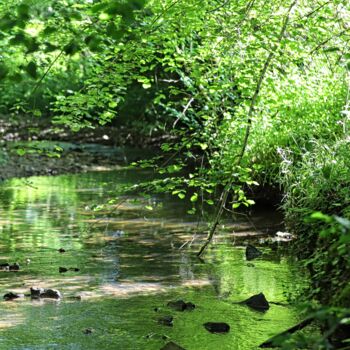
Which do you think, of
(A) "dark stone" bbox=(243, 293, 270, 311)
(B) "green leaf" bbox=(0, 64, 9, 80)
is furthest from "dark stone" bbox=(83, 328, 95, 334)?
(B) "green leaf" bbox=(0, 64, 9, 80)

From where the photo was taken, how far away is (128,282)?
Result: 259 inches

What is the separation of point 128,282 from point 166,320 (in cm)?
130

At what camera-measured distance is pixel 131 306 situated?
19.0 ft

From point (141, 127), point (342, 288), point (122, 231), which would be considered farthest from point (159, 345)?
point (141, 127)

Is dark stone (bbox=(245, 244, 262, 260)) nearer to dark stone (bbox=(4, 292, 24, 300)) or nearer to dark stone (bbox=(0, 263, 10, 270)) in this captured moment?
dark stone (bbox=(0, 263, 10, 270))

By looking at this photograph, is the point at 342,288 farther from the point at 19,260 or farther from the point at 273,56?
the point at 19,260

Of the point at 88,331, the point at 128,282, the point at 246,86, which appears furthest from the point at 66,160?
the point at 88,331

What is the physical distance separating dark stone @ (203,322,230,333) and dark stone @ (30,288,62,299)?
1.42 metres

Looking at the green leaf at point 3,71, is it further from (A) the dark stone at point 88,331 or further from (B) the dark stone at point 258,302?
(B) the dark stone at point 258,302

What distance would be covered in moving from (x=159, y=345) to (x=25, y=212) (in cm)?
616

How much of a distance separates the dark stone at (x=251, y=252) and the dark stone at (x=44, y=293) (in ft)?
7.38

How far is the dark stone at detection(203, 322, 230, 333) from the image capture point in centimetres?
512

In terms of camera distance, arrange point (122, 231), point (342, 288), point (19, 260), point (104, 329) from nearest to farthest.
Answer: point (342, 288)
point (104, 329)
point (19, 260)
point (122, 231)

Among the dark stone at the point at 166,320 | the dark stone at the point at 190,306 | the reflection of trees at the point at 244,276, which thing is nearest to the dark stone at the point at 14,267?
the reflection of trees at the point at 244,276
